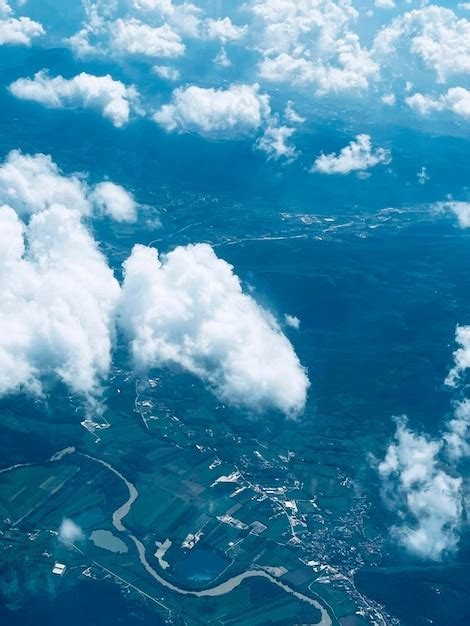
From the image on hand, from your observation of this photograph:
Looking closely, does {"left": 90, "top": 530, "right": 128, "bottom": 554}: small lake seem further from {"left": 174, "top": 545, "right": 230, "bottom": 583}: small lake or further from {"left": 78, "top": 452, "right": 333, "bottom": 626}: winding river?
{"left": 174, "top": 545, "right": 230, "bottom": 583}: small lake

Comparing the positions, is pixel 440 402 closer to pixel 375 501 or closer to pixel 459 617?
pixel 375 501

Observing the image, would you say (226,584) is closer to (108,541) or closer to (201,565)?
(201,565)

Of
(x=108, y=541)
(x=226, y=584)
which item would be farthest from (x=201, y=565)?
(x=108, y=541)

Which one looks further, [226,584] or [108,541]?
[108,541]

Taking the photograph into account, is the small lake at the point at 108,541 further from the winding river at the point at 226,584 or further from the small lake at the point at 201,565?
the small lake at the point at 201,565

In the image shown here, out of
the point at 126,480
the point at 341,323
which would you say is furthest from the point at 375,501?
the point at 341,323

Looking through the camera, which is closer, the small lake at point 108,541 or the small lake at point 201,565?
the small lake at point 201,565
